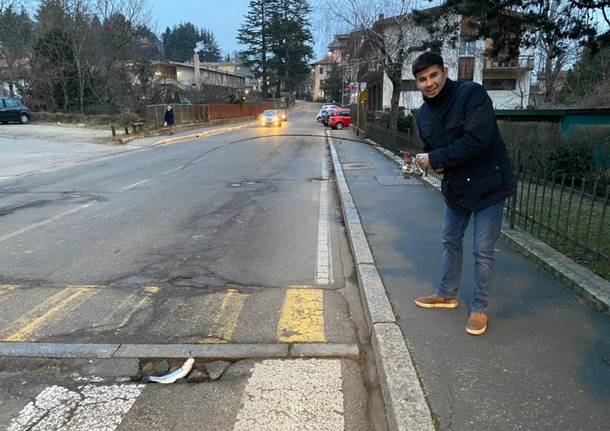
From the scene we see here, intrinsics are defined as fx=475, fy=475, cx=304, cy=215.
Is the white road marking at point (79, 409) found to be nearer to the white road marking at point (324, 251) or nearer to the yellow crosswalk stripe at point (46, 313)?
the yellow crosswalk stripe at point (46, 313)

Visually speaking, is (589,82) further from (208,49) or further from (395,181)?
(208,49)

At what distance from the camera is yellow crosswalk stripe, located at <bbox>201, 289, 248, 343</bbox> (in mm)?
3693

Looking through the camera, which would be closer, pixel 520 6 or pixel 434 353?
pixel 434 353

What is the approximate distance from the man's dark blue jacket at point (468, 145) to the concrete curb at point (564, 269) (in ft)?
4.40

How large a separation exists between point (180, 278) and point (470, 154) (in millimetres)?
3177

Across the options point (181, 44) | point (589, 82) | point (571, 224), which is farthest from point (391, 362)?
point (181, 44)

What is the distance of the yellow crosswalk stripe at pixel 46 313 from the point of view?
3748 millimetres

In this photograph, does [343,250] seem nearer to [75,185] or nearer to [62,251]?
[62,251]

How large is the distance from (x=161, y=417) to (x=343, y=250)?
144 inches

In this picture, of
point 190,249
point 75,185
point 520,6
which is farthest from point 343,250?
point 75,185

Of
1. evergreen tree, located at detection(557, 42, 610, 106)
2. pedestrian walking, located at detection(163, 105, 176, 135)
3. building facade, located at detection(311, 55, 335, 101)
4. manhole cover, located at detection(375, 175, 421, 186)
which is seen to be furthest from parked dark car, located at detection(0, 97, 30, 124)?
building facade, located at detection(311, 55, 335, 101)

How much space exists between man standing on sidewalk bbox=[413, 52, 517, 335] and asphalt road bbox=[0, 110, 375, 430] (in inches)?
47.6

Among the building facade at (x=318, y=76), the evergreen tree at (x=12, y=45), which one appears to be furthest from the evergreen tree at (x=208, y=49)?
the evergreen tree at (x=12, y=45)

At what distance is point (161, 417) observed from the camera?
277 centimetres
